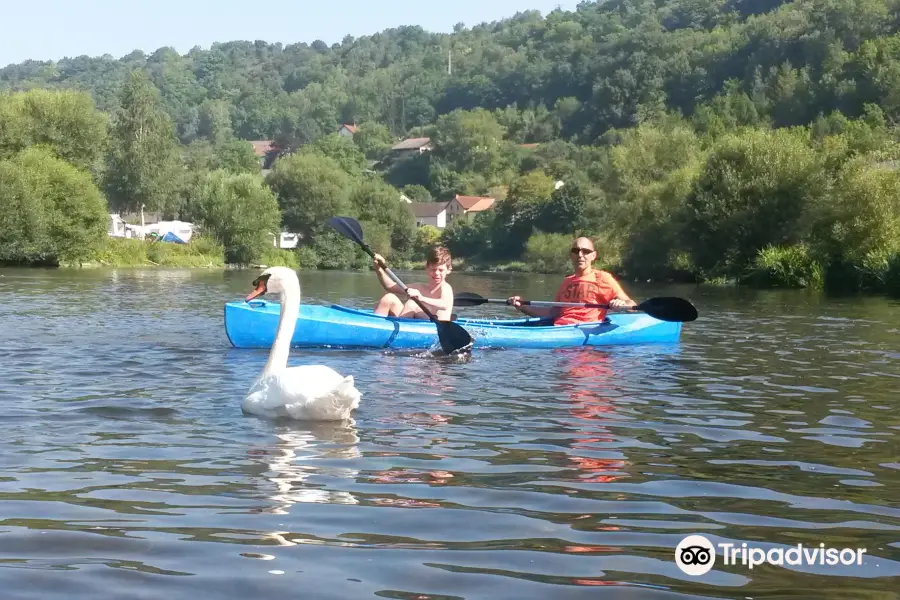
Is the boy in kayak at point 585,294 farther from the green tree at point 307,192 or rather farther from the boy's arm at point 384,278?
the green tree at point 307,192

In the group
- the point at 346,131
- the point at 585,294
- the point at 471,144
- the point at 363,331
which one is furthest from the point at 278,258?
the point at 346,131

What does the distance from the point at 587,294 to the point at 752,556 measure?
9.81m

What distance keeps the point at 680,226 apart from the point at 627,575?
1579 inches

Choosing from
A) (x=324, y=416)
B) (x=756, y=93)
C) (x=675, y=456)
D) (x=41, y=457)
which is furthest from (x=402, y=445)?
(x=756, y=93)

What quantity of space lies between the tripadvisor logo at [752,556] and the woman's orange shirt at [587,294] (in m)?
9.52

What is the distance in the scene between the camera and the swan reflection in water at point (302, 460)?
547 cm

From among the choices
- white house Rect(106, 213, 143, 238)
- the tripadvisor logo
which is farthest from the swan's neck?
white house Rect(106, 213, 143, 238)

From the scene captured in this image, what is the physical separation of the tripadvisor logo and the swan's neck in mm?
3971

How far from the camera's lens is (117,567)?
433cm

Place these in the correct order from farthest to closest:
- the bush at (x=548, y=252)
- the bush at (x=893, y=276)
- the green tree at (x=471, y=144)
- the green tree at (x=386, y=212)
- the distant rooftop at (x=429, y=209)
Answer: the green tree at (x=471, y=144), the distant rooftop at (x=429, y=209), the green tree at (x=386, y=212), the bush at (x=548, y=252), the bush at (x=893, y=276)

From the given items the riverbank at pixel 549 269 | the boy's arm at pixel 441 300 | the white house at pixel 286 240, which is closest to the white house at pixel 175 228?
the white house at pixel 286 240

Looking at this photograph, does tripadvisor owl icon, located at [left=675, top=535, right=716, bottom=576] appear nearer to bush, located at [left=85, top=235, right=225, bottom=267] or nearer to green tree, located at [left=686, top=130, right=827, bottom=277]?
green tree, located at [left=686, top=130, right=827, bottom=277]

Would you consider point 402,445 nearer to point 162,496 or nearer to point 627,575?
point 162,496

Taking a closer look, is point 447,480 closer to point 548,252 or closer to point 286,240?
point 548,252
